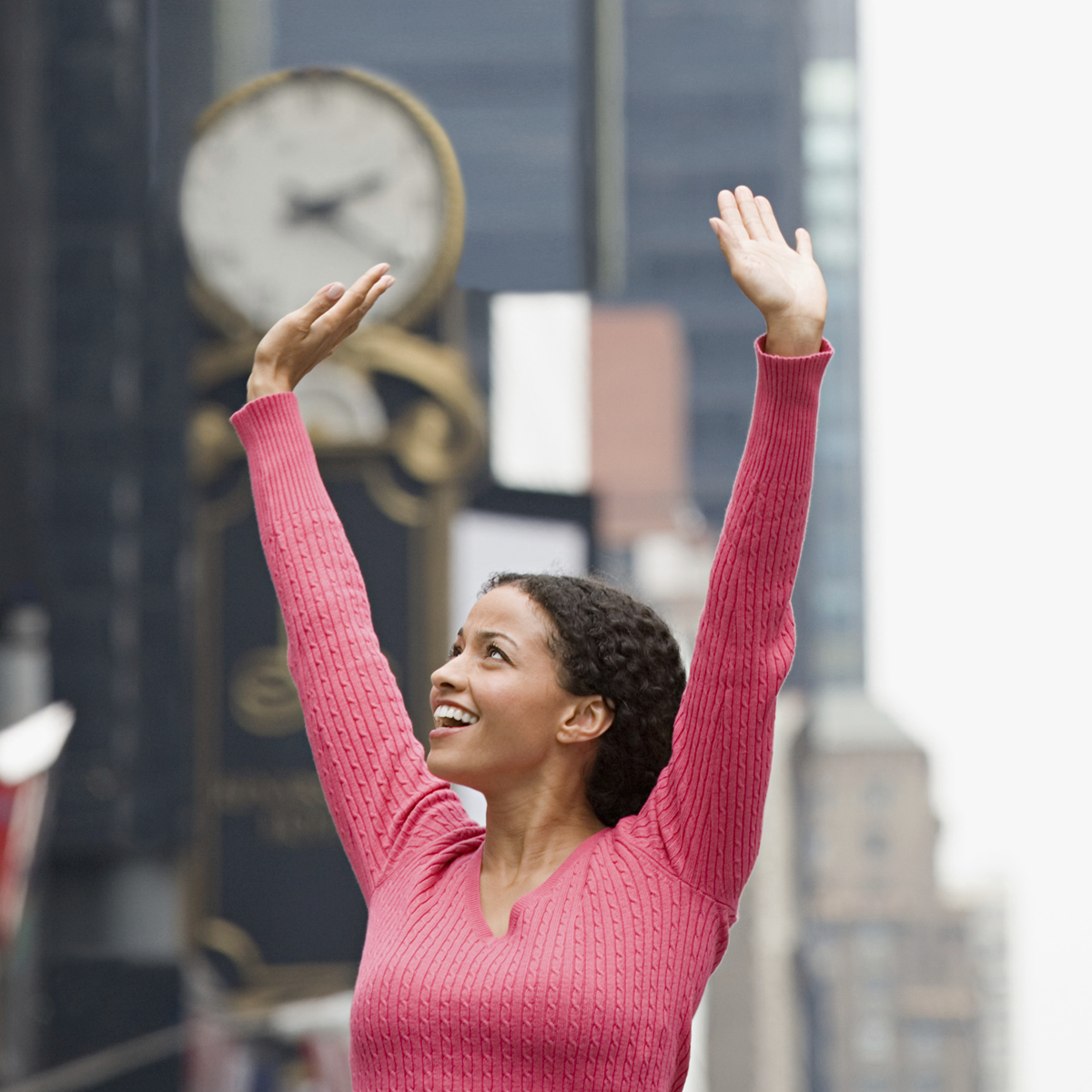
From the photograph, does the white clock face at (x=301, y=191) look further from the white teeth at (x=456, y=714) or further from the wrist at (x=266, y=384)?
the white teeth at (x=456, y=714)

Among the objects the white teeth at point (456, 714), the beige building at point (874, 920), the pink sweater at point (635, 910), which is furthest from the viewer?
the beige building at point (874, 920)

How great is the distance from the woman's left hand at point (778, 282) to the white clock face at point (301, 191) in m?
3.38

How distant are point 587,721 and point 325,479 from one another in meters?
3.40

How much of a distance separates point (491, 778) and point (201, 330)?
144 inches

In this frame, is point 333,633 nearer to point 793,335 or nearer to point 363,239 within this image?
point 793,335

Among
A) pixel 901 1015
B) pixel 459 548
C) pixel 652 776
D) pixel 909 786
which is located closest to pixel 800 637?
pixel 909 786

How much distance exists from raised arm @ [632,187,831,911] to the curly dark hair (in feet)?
0.21

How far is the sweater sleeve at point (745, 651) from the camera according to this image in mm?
966

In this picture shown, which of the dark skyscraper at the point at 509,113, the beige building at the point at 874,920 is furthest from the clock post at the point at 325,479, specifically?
the beige building at the point at 874,920

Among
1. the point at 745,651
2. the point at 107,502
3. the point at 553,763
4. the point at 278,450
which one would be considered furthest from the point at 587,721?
the point at 107,502

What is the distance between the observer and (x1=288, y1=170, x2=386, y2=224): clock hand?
14.4 feet

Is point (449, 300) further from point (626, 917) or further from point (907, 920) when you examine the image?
point (907, 920)

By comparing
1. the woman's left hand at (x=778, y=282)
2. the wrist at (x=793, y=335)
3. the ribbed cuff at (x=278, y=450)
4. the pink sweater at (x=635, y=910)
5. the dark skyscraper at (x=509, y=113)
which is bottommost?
the pink sweater at (x=635, y=910)

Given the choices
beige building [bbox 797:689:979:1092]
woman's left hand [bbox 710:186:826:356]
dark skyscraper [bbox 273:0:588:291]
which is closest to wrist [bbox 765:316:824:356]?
woman's left hand [bbox 710:186:826:356]
